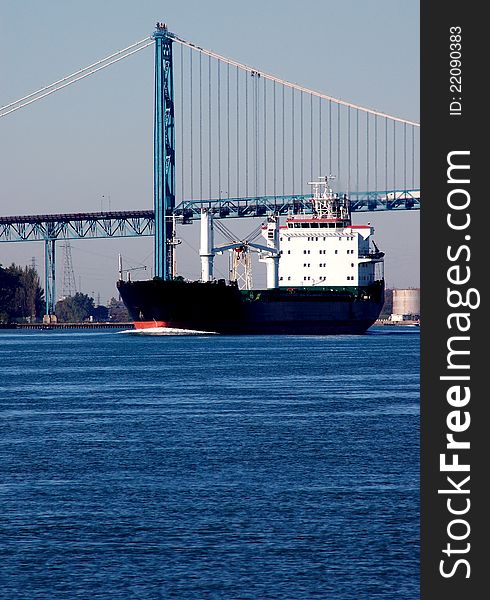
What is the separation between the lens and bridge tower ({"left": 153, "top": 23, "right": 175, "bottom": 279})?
410 feet

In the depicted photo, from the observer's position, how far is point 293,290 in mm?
115688

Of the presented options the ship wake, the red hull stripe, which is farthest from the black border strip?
the red hull stripe

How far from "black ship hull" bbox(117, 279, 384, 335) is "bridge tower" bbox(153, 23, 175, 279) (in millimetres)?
8740

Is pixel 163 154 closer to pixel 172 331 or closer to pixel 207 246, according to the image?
pixel 207 246

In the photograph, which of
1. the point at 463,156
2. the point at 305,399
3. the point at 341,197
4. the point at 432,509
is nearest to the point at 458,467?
the point at 432,509

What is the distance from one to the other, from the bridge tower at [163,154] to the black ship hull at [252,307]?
8740 millimetres

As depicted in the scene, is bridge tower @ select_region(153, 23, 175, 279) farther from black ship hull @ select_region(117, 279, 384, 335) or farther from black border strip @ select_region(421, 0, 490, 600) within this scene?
black border strip @ select_region(421, 0, 490, 600)

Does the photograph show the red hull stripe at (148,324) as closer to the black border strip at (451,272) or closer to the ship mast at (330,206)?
the ship mast at (330,206)

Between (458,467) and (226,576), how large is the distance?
484 cm

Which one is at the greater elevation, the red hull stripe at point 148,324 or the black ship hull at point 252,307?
the black ship hull at point 252,307

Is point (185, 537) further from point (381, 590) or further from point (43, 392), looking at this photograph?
point (43, 392)

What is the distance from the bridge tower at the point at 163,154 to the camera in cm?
12494

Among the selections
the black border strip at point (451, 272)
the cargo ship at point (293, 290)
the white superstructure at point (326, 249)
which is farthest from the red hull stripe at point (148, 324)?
the black border strip at point (451, 272)

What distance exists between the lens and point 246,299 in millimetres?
114125
